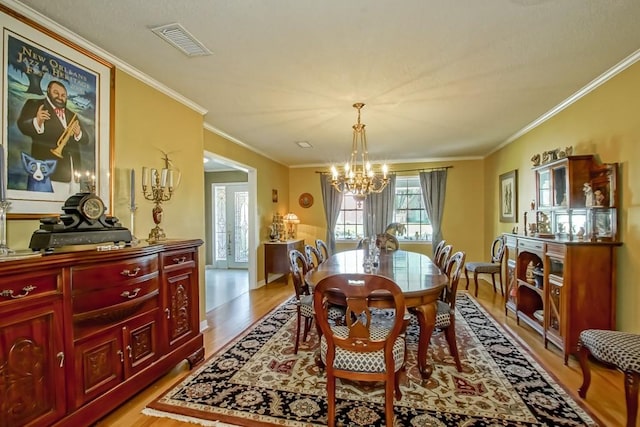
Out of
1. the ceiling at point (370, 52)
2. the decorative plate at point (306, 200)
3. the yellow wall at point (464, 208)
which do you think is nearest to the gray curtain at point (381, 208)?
the yellow wall at point (464, 208)

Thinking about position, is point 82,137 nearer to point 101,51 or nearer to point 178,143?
point 101,51

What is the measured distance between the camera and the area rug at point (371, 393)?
194cm

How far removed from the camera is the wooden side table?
579 centimetres

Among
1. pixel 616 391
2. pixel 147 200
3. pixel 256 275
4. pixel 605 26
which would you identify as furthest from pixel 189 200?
pixel 616 391

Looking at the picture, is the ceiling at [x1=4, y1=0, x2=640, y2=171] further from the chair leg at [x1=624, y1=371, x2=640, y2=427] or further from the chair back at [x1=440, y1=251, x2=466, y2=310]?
the chair leg at [x1=624, y1=371, x2=640, y2=427]

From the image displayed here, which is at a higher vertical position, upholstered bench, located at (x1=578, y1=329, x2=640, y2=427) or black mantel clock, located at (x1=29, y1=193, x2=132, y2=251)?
black mantel clock, located at (x1=29, y1=193, x2=132, y2=251)

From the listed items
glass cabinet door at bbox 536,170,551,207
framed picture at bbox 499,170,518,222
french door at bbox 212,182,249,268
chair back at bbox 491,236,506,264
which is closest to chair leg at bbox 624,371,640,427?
glass cabinet door at bbox 536,170,551,207

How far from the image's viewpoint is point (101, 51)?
2.27 meters

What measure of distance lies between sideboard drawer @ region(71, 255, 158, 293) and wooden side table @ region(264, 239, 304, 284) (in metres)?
3.60

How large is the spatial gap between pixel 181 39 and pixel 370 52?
1325 millimetres

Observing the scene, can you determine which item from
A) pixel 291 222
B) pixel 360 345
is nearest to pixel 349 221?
pixel 291 222

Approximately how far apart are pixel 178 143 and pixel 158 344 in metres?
1.91

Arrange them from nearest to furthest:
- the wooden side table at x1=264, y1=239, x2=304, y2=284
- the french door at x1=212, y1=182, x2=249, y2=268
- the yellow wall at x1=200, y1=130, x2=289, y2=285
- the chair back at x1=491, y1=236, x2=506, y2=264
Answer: the yellow wall at x1=200, y1=130, x2=289, y2=285 < the chair back at x1=491, y1=236, x2=506, y2=264 < the wooden side table at x1=264, y1=239, x2=304, y2=284 < the french door at x1=212, y1=182, x2=249, y2=268

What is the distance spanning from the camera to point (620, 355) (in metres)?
1.80
